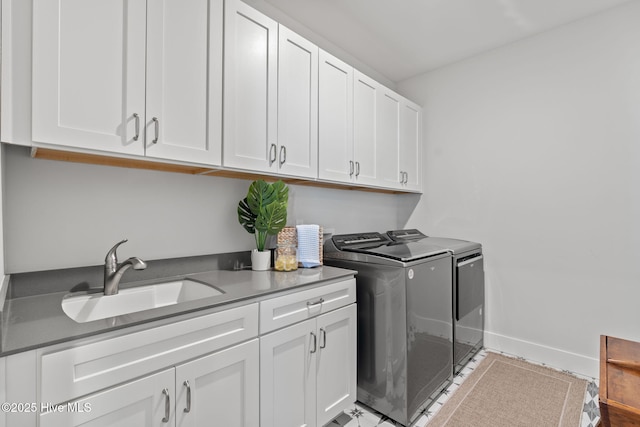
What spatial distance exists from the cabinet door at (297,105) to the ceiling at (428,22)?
1.62 ft

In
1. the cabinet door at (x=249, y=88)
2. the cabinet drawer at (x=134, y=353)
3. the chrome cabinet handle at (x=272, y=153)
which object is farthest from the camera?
the chrome cabinet handle at (x=272, y=153)

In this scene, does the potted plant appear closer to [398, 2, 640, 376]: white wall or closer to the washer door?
the washer door

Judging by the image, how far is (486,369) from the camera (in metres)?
2.42

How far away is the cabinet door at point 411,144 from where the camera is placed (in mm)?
2900

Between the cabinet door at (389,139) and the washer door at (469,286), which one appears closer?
the washer door at (469,286)

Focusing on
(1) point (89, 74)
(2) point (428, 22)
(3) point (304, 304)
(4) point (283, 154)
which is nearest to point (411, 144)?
(2) point (428, 22)

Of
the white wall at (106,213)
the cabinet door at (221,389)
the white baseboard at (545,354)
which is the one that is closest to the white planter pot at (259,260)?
the white wall at (106,213)

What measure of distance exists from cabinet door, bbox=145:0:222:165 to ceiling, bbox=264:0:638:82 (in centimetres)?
95

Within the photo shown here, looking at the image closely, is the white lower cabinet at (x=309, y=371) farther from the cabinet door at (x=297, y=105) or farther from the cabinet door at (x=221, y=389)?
the cabinet door at (x=297, y=105)

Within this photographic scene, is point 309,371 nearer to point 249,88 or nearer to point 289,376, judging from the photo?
point 289,376

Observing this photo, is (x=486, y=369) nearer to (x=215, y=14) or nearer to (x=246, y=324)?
(x=246, y=324)

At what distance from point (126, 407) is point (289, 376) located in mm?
700

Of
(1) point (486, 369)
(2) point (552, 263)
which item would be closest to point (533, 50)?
(2) point (552, 263)

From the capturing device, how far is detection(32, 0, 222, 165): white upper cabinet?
3.53 feet
